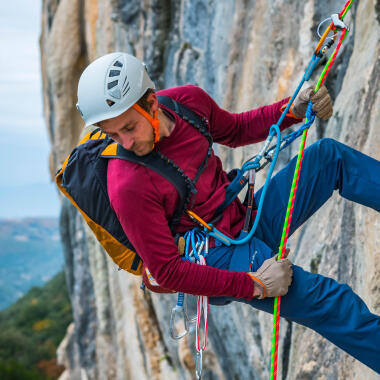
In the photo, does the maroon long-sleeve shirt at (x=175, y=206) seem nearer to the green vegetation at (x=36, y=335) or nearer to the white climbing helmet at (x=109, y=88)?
the white climbing helmet at (x=109, y=88)

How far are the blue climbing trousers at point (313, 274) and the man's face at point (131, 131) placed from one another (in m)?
0.74

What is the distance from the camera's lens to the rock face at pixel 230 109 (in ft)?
11.3

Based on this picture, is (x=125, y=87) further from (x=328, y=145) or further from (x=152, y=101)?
(x=328, y=145)

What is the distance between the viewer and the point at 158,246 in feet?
7.25

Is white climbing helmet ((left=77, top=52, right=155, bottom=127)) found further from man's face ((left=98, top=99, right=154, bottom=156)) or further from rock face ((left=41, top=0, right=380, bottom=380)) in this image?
rock face ((left=41, top=0, right=380, bottom=380))

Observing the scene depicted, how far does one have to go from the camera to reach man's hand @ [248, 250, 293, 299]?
2.29 meters

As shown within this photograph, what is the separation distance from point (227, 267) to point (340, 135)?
71.3 inches

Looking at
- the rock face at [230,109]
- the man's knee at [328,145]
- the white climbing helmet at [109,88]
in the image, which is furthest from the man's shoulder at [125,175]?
the rock face at [230,109]

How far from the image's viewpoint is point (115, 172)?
2.30 meters

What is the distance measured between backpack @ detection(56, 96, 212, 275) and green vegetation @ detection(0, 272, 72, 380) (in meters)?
24.6

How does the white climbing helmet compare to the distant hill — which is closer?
the white climbing helmet

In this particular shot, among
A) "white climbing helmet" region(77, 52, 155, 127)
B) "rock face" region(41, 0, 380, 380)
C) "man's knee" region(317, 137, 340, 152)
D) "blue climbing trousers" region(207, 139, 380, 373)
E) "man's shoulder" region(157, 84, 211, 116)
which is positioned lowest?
"rock face" region(41, 0, 380, 380)

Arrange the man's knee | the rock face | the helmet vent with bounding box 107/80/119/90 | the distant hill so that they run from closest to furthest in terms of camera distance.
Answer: the helmet vent with bounding box 107/80/119/90 → the man's knee → the rock face → the distant hill

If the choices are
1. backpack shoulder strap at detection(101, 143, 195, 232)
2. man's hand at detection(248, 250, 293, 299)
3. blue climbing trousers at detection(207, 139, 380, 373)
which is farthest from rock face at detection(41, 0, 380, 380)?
backpack shoulder strap at detection(101, 143, 195, 232)
